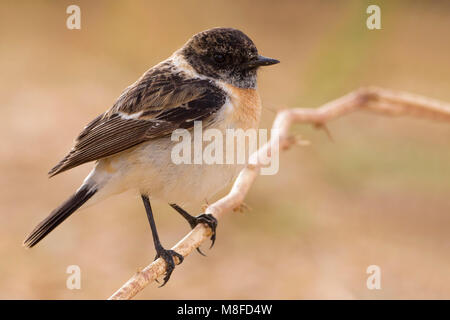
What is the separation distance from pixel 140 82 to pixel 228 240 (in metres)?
2.51

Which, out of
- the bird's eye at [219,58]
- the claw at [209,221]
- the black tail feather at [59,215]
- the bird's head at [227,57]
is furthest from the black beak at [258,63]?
the black tail feather at [59,215]

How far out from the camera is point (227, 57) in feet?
12.3

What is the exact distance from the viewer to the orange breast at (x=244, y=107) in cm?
357

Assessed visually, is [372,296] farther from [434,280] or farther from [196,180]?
[196,180]

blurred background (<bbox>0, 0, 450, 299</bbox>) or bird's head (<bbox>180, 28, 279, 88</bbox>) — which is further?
blurred background (<bbox>0, 0, 450, 299</bbox>)

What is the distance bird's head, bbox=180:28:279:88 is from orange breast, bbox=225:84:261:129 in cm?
6

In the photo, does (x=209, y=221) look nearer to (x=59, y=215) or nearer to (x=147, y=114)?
(x=147, y=114)

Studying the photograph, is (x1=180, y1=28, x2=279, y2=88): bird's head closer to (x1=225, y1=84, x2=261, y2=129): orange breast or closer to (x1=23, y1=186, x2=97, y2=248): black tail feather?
(x1=225, y1=84, x2=261, y2=129): orange breast

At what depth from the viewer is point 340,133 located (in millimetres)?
7684

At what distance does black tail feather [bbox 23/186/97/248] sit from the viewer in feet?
11.1

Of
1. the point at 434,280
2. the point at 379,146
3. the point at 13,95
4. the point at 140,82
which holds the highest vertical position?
the point at 140,82

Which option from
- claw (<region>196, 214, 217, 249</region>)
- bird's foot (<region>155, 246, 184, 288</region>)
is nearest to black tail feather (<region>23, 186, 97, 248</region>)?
bird's foot (<region>155, 246, 184, 288</region>)

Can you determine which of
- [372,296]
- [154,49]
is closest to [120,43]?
[154,49]

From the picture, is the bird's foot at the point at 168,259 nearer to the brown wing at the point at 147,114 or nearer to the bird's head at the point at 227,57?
the brown wing at the point at 147,114
